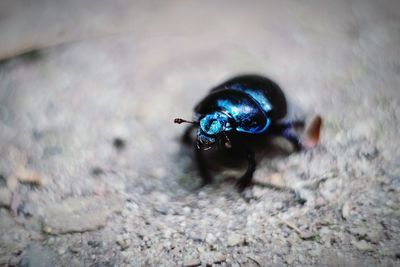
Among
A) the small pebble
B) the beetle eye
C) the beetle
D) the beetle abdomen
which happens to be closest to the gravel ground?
the small pebble

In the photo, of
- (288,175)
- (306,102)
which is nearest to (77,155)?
(288,175)

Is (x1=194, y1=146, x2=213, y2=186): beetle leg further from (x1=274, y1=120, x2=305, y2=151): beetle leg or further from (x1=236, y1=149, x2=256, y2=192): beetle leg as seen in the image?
(x1=274, y1=120, x2=305, y2=151): beetle leg

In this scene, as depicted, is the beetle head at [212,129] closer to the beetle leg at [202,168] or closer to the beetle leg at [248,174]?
the beetle leg at [248,174]

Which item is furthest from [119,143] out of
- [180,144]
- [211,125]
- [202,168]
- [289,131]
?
[289,131]

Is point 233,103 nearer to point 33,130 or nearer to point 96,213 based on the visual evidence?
point 96,213

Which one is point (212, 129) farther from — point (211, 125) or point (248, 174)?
point (248, 174)
